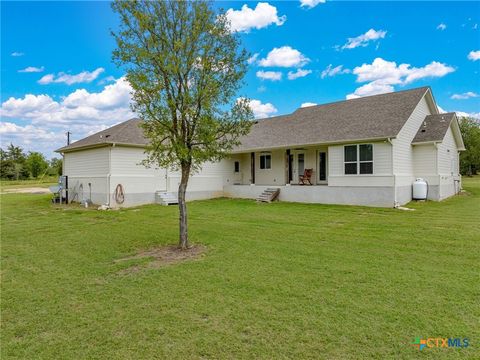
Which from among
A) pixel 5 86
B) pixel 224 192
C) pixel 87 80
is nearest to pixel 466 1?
pixel 224 192

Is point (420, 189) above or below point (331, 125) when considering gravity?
below

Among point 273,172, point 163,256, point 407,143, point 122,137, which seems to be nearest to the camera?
point 163,256

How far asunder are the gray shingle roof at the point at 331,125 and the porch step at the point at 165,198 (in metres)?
2.90

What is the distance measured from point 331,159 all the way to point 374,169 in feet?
6.97

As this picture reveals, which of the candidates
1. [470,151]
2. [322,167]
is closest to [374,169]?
[322,167]

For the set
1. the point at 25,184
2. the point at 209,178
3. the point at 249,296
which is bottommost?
the point at 249,296

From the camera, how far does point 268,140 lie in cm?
1811

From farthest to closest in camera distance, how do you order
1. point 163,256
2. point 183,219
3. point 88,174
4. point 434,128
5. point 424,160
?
point 88,174
point 434,128
point 424,160
point 183,219
point 163,256

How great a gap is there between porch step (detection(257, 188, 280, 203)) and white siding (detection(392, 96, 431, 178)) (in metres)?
6.07

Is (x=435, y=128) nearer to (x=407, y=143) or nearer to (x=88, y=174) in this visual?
(x=407, y=143)

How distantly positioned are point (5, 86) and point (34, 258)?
56.3 ft

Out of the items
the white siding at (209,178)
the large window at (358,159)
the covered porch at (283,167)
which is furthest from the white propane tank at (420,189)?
the white siding at (209,178)

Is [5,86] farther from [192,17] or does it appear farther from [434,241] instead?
[434,241]

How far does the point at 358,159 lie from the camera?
1400 cm
